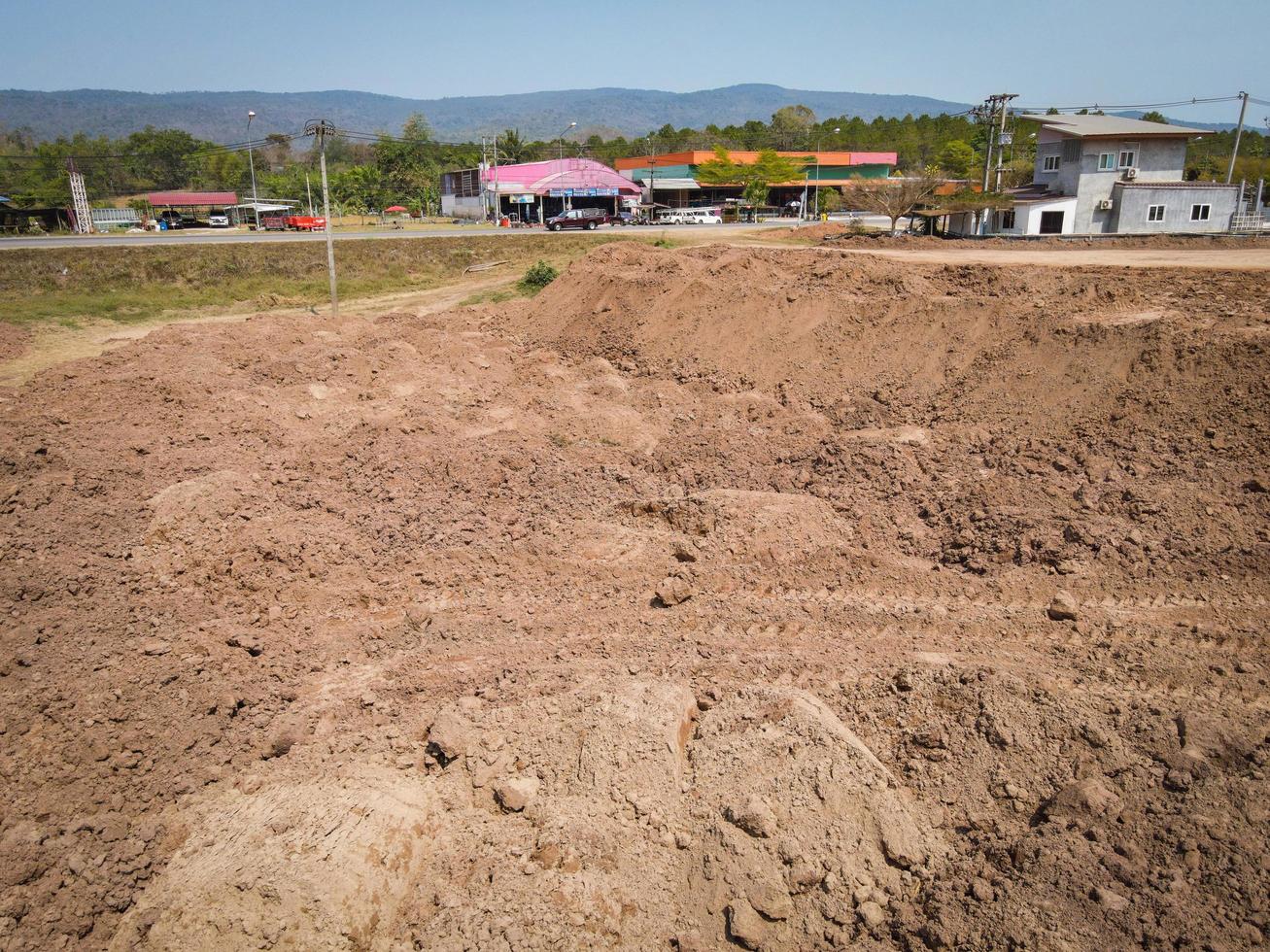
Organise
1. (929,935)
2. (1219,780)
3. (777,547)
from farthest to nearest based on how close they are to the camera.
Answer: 1. (777,547)
2. (1219,780)
3. (929,935)

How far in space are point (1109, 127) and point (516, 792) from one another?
40.0m

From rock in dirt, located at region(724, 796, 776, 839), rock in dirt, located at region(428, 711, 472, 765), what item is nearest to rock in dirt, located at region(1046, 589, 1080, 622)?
rock in dirt, located at region(724, 796, 776, 839)

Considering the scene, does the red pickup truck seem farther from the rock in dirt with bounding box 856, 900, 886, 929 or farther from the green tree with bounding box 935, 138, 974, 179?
the rock in dirt with bounding box 856, 900, 886, 929

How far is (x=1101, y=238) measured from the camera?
91.7 feet

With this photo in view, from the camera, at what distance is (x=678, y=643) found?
26.8 feet

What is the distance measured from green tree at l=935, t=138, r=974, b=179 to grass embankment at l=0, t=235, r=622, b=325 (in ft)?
117

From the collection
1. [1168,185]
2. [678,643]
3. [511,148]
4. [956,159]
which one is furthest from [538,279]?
[511,148]

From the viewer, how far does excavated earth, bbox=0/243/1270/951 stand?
17.1 feet

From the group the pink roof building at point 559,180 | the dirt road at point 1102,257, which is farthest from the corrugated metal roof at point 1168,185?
the pink roof building at point 559,180

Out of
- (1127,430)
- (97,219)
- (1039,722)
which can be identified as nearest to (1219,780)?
(1039,722)

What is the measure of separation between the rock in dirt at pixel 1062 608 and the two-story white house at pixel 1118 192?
29.8 meters

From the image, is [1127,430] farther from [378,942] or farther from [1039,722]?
[378,942]

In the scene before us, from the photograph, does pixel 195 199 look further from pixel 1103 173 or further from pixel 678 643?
pixel 678 643

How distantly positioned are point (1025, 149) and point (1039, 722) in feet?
271
